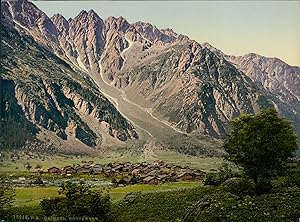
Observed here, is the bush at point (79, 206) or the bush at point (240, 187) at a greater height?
the bush at point (240, 187)

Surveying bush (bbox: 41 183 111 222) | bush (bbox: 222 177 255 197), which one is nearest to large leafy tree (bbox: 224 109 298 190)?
bush (bbox: 222 177 255 197)

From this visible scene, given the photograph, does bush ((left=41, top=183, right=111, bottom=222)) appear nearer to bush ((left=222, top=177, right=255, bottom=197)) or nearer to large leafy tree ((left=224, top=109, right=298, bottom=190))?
bush ((left=222, top=177, right=255, bottom=197))

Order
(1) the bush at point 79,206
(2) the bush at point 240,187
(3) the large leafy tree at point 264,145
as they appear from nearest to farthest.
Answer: (2) the bush at point 240,187, (1) the bush at point 79,206, (3) the large leafy tree at point 264,145

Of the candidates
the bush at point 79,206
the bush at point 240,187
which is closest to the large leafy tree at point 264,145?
the bush at point 240,187

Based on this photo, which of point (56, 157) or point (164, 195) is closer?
point (164, 195)

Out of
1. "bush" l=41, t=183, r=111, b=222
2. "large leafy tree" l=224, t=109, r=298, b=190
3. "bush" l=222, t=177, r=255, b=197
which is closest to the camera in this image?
"bush" l=222, t=177, r=255, b=197

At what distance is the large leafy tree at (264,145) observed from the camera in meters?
34.5

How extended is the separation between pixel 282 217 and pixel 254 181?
8111 mm

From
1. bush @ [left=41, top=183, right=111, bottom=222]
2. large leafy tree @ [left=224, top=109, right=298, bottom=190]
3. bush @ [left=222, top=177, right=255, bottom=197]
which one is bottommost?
bush @ [left=41, top=183, right=111, bottom=222]

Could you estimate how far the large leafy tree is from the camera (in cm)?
3453

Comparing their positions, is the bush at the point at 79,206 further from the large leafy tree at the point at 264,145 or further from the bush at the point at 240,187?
the large leafy tree at the point at 264,145

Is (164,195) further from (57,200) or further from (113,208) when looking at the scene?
(57,200)

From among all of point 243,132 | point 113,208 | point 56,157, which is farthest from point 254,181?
point 56,157

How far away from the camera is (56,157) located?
194 metres
